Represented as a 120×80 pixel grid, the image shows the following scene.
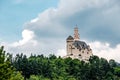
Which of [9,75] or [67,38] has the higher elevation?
[67,38]

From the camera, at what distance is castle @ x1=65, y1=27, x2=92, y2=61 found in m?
174

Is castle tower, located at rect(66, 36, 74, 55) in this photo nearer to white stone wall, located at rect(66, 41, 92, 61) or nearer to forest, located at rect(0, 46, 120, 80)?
white stone wall, located at rect(66, 41, 92, 61)

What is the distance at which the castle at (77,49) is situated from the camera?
173875 mm

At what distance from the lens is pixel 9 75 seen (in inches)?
1609

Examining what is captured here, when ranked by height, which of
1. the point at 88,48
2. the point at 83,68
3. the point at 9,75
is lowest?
the point at 9,75

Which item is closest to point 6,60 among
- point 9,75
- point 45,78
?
point 9,75

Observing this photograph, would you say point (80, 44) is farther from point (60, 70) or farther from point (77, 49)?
point (60, 70)

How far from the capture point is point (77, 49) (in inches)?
6895

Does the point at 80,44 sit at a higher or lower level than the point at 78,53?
higher

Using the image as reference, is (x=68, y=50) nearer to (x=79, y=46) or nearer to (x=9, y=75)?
(x=79, y=46)

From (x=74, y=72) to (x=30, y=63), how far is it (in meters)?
17.2

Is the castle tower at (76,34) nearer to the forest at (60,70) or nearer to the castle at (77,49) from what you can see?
the castle at (77,49)

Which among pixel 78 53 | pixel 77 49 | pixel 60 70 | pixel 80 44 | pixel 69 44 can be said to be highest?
pixel 80 44

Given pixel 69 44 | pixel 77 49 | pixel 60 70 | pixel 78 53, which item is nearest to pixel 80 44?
pixel 77 49
